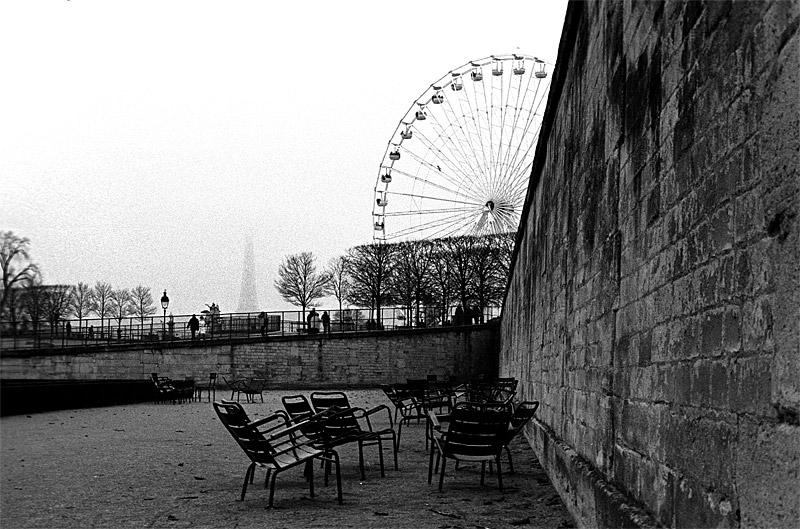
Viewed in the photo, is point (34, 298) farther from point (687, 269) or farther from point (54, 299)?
point (687, 269)

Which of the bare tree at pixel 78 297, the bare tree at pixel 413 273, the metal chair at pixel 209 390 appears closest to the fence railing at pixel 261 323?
the bare tree at pixel 413 273

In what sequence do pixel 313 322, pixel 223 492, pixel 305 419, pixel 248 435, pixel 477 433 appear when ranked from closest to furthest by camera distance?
pixel 248 435 < pixel 477 433 < pixel 223 492 < pixel 305 419 < pixel 313 322

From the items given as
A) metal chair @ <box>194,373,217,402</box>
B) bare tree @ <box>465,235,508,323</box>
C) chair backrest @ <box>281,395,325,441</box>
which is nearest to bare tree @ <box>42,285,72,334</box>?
chair backrest @ <box>281,395,325,441</box>

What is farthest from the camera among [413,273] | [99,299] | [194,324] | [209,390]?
[413,273]

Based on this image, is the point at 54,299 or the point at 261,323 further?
the point at 261,323

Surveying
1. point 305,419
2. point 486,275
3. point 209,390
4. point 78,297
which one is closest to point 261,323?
point 486,275

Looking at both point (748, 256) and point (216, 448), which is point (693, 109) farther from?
point (216, 448)

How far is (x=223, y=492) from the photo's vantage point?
700cm

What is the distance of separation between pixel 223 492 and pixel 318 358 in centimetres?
3288

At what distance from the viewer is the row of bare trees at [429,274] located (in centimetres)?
4644

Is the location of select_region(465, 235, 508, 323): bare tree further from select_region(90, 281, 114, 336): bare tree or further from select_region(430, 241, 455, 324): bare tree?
select_region(90, 281, 114, 336): bare tree

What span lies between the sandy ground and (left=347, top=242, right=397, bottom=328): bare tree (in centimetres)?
3922

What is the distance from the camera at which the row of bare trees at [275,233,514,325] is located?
46.4 m

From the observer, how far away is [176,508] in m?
6.24
